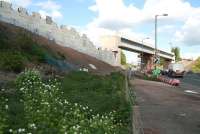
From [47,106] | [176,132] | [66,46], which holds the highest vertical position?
[66,46]

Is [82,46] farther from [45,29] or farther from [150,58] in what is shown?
[150,58]

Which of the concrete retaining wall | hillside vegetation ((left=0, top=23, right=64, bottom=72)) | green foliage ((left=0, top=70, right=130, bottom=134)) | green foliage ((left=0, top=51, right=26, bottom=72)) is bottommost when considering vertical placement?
green foliage ((left=0, top=70, right=130, bottom=134))

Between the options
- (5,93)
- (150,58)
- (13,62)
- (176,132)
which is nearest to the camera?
(176,132)

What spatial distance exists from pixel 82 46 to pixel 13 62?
4860 centimetres

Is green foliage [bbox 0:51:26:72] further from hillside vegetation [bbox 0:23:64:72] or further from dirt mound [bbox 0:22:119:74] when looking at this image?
dirt mound [bbox 0:22:119:74]

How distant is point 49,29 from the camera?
62.4 metres

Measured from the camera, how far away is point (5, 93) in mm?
16281

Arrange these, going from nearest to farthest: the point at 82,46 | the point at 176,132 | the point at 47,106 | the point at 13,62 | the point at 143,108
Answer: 1. the point at 47,106
2. the point at 176,132
3. the point at 143,108
4. the point at 13,62
5. the point at 82,46

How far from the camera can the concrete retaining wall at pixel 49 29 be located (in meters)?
50.4

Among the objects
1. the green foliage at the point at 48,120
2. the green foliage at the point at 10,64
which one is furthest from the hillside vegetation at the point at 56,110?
the green foliage at the point at 10,64

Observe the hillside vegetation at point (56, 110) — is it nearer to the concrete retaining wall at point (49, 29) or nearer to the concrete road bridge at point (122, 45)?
the concrete retaining wall at point (49, 29)

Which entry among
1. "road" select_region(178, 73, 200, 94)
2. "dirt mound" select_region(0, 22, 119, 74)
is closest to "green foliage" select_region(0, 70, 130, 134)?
"road" select_region(178, 73, 200, 94)

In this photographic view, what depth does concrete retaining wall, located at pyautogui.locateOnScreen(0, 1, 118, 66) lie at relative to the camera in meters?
50.4

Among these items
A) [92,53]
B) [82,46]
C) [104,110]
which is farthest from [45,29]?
[104,110]
